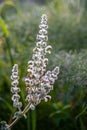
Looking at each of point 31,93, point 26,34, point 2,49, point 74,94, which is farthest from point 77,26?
point 31,93

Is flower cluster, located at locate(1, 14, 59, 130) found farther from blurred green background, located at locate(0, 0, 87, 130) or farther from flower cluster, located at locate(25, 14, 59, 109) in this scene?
blurred green background, located at locate(0, 0, 87, 130)

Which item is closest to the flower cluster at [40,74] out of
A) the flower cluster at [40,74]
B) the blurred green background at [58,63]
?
the flower cluster at [40,74]

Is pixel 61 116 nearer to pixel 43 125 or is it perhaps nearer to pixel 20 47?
pixel 43 125

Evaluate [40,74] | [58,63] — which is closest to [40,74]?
[40,74]

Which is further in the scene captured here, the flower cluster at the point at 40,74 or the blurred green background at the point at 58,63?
the blurred green background at the point at 58,63

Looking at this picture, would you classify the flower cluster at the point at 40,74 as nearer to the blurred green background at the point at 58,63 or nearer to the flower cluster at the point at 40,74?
the flower cluster at the point at 40,74

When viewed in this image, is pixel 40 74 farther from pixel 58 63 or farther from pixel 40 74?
pixel 58 63

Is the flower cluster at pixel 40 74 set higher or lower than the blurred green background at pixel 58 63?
lower

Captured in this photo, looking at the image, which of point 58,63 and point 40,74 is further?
point 58,63
